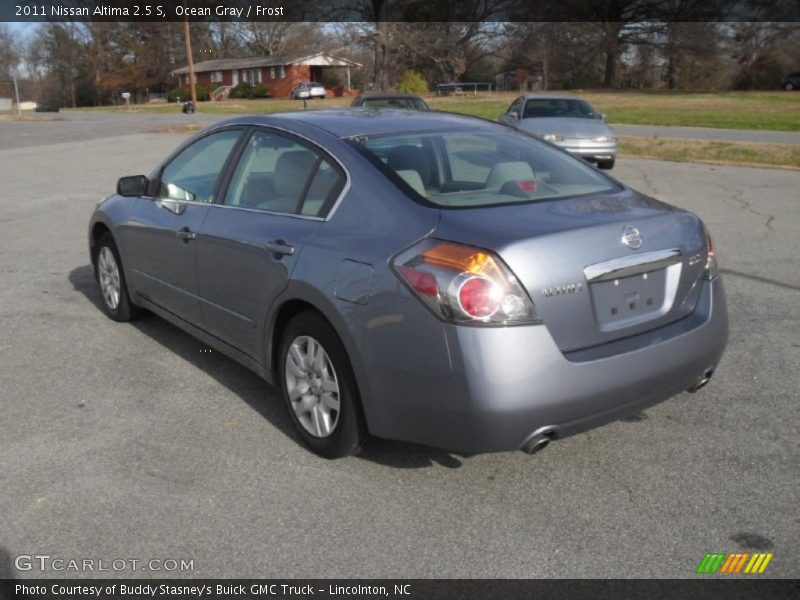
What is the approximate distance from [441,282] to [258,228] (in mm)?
1354

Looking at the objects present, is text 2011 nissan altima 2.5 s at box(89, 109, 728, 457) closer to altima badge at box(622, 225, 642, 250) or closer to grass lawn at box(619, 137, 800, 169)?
altima badge at box(622, 225, 642, 250)

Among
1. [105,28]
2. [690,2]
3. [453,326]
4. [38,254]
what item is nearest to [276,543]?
[453,326]

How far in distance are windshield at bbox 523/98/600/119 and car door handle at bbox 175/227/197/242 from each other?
13.6 metres

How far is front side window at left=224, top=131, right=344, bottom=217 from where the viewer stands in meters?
3.90

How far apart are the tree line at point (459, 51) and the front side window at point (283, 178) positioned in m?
41.2

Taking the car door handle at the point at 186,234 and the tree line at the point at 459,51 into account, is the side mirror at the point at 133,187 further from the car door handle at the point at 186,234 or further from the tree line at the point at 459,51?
the tree line at the point at 459,51

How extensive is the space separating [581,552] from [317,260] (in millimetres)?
1654

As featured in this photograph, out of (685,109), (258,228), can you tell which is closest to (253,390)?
(258,228)

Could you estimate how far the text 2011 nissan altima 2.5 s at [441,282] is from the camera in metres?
3.13

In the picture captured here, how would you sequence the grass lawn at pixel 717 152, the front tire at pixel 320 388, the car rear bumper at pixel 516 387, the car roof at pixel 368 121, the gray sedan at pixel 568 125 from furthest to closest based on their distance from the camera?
the grass lawn at pixel 717 152 < the gray sedan at pixel 568 125 < the car roof at pixel 368 121 < the front tire at pixel 320 388 < the car rear bumper at pixel 516 387

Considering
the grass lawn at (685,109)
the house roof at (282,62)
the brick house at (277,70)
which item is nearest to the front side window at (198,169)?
the grass lawn at (685,109)

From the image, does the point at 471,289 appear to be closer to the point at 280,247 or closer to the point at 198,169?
the point at 280,247

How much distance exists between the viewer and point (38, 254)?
865 cm
